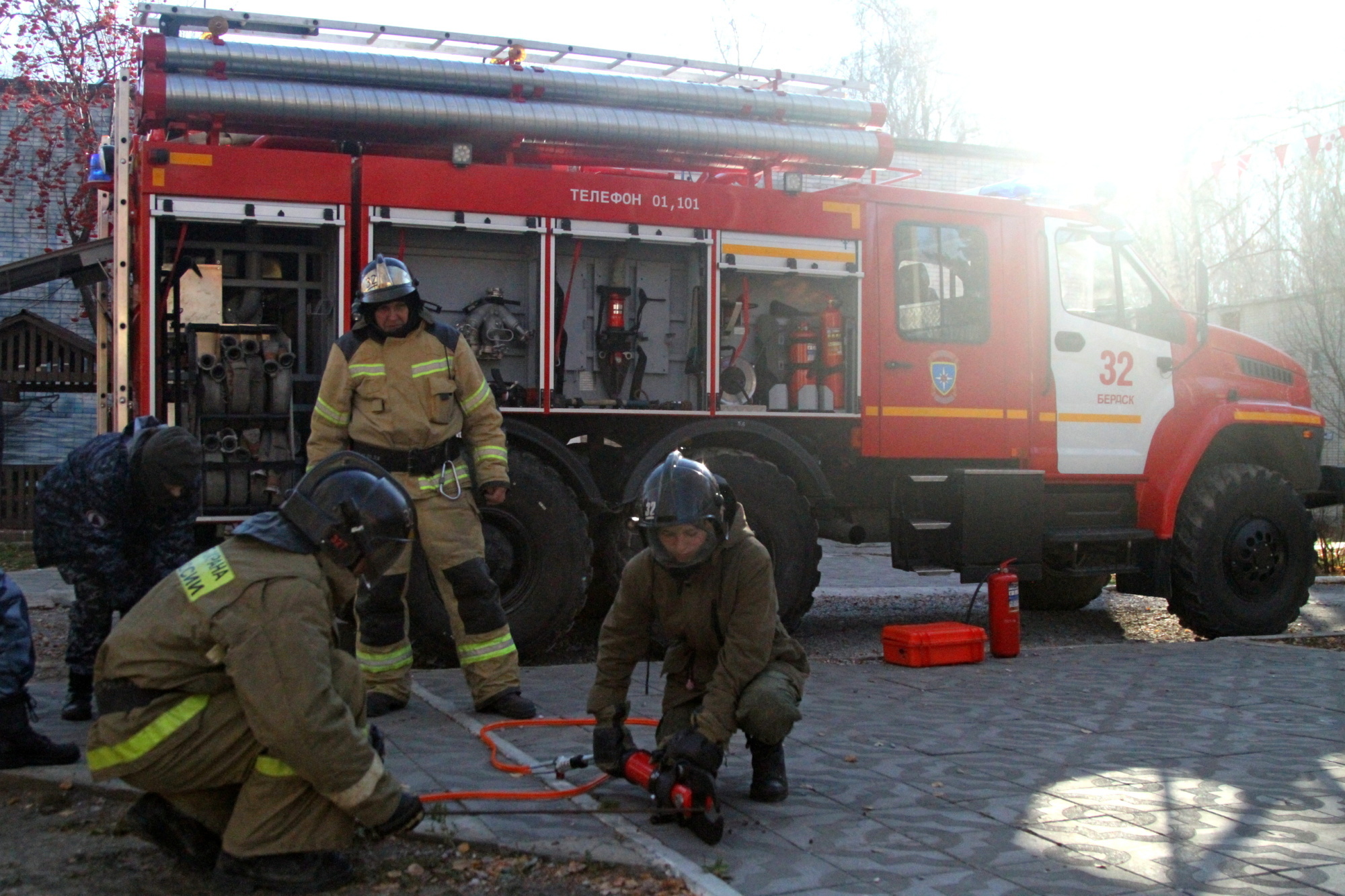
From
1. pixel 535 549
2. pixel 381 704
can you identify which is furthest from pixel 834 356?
pixel 381 704

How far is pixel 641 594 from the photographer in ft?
14.2

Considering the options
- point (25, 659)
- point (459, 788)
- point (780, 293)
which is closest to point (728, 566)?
point (459, 788)

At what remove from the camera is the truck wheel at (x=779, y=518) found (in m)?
7.75

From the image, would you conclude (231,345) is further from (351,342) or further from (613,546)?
(613,546)

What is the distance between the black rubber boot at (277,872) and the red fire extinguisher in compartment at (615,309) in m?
4.73

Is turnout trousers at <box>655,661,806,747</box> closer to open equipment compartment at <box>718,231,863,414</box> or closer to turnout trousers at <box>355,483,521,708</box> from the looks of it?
turnout trousers at <box>355,483,521,708</box>

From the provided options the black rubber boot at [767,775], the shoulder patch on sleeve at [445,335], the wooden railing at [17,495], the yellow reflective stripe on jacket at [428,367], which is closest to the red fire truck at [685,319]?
the shoulder patch on sleeve at [445,335]

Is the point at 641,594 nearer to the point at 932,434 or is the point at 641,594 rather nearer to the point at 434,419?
the point at 434,419

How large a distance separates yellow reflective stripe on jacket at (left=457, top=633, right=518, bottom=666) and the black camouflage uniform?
1284mm

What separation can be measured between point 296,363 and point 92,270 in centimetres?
158

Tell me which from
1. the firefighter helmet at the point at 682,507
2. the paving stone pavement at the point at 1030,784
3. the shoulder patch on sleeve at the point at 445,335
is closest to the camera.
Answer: the paving stone pavement at the point at 1030,784

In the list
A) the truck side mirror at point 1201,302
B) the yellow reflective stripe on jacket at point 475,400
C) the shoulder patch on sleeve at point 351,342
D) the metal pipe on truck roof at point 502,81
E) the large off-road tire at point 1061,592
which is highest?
the metal pipe on truck roof at point 502,81

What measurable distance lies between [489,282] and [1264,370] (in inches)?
236

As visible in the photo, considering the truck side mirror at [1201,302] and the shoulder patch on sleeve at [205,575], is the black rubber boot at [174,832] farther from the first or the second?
the truck side mirror at [1201,302]
